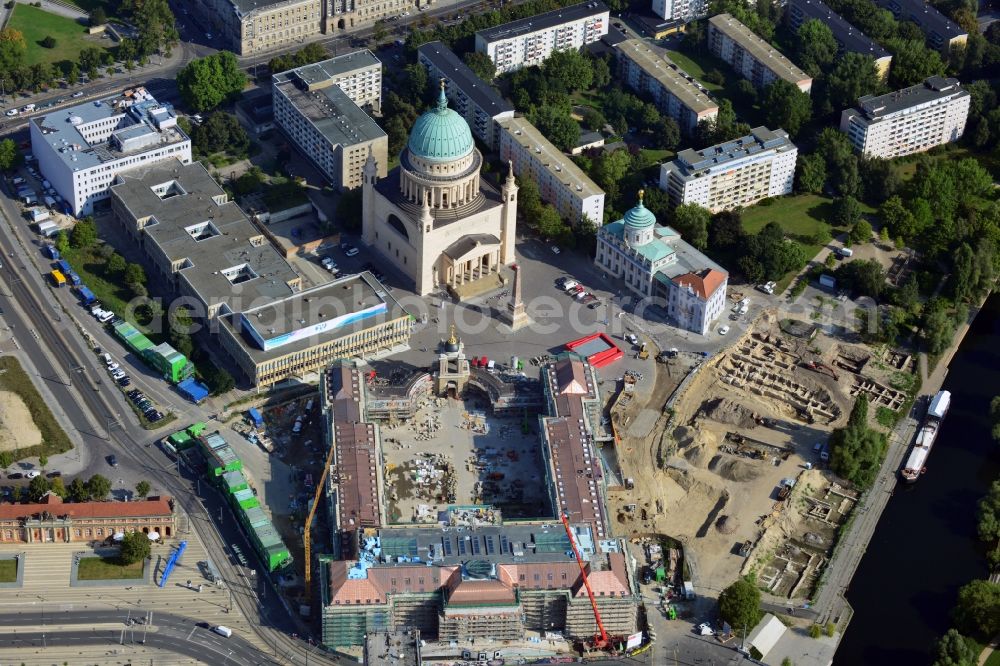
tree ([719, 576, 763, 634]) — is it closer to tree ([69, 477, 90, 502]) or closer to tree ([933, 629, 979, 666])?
tree ([933, 629, 979, 666])

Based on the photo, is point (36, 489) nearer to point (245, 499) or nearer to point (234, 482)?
point (234, 482)

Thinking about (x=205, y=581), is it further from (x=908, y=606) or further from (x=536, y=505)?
(x=908, y=606)

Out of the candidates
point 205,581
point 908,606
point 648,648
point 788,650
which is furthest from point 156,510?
point 908,606

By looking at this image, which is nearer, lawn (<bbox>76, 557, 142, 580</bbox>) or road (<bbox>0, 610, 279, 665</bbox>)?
road (<bbox>0, 610, 279, 665</bbox>)

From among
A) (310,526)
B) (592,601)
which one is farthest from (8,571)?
(592,601)

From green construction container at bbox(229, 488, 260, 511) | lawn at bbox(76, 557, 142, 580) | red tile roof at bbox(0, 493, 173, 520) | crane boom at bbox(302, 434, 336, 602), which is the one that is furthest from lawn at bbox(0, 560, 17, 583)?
crane boom at bbox(302, 434, 336, 602)

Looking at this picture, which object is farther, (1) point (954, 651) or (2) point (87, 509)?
(2) point (87, 509)
